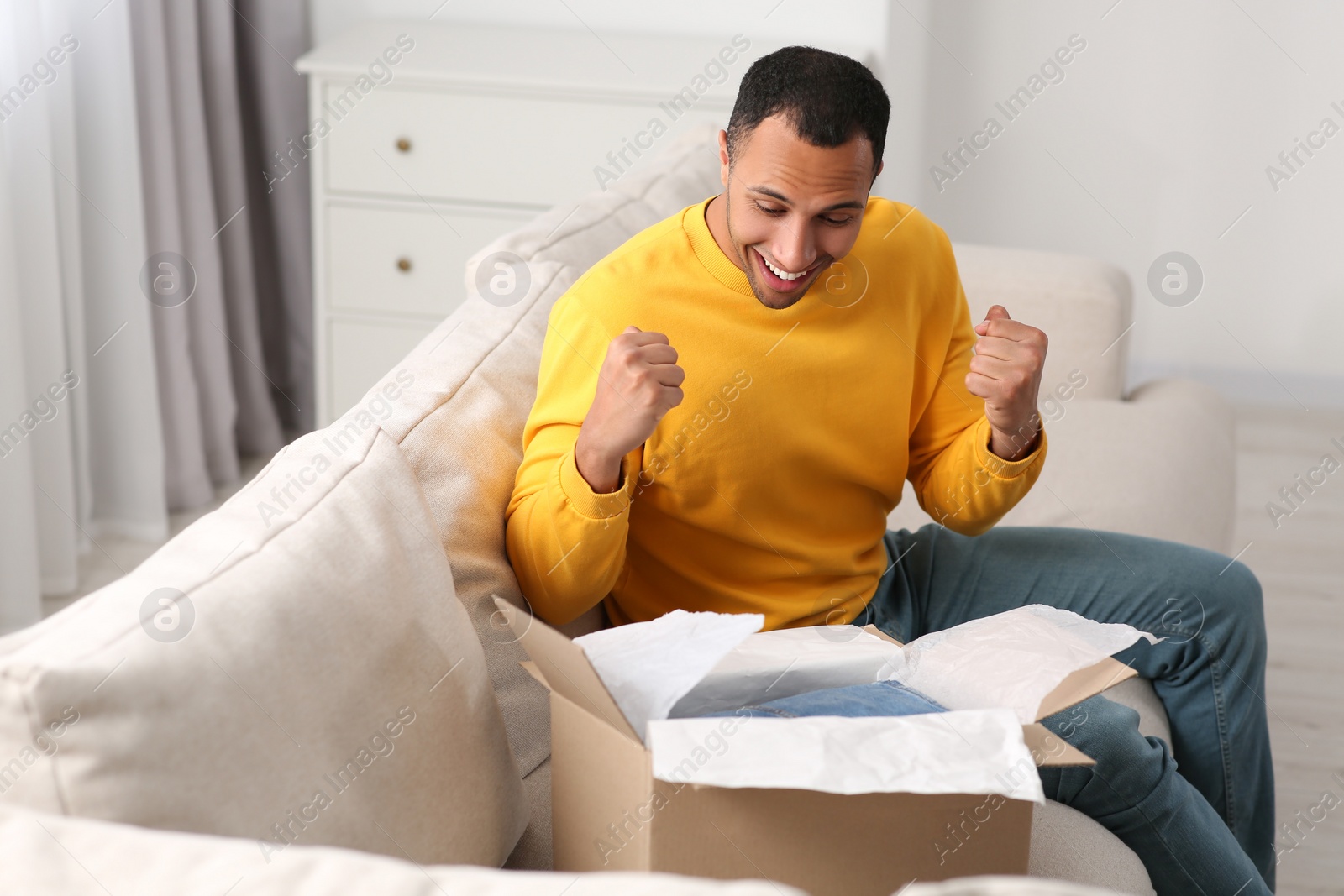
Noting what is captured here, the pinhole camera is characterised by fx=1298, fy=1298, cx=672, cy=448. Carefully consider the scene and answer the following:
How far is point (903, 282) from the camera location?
51.8 inches

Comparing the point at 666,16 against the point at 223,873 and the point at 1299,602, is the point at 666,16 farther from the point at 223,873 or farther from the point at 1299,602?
the point at 223,873

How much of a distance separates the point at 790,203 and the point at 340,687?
0.58 metres

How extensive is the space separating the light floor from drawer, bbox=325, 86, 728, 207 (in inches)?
30.7

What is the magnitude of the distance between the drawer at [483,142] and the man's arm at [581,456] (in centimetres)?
135

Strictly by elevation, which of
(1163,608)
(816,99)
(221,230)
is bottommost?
(221,230)

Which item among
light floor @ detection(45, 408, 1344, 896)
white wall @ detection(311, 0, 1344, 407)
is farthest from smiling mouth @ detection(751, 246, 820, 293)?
white wall @ detection(311, 0, 1344, 407)

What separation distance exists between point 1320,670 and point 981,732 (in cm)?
174

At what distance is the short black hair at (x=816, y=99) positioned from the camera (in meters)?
1.12

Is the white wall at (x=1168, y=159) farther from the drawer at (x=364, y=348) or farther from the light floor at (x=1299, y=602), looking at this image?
the drawer at (x=364, y=348)

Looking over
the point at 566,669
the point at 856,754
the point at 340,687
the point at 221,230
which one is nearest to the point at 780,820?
the point at 856,754

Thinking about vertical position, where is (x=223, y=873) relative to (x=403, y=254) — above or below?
above

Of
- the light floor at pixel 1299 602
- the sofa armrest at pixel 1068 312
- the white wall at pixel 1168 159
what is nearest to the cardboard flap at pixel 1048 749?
the light floor at pixel 1299 602

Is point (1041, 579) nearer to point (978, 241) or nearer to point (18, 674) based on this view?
point (18, 674)

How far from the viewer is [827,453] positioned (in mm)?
1247
